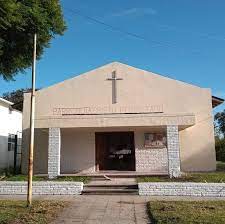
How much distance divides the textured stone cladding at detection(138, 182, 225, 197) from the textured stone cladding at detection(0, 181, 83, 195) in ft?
7.86

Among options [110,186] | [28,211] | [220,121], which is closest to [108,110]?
[110,186]

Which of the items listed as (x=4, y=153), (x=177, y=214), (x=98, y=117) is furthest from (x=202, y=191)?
(x=4, y=153)

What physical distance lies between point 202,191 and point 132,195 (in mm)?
2395

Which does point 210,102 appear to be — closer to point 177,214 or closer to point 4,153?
point 177,214

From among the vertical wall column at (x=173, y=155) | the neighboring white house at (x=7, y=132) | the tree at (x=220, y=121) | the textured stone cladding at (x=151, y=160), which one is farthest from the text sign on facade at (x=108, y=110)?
the tree at (x=220, y=121)

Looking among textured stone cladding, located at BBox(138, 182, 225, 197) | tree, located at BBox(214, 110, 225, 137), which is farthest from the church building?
tree, located at BBox(214, 110, 225, 137)

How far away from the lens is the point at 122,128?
1991 cm

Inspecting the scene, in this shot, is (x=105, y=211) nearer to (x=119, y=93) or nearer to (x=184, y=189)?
(x=184, y=189)

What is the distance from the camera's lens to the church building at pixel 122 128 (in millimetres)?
20172

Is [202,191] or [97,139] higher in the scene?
[97,139]

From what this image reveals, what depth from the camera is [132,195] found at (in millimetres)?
13539

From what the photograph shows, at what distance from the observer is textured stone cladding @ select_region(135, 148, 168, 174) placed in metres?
20.2

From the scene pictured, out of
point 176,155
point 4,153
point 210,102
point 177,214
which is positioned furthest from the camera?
point 4,153

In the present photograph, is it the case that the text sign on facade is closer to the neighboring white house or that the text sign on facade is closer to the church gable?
the church gable
